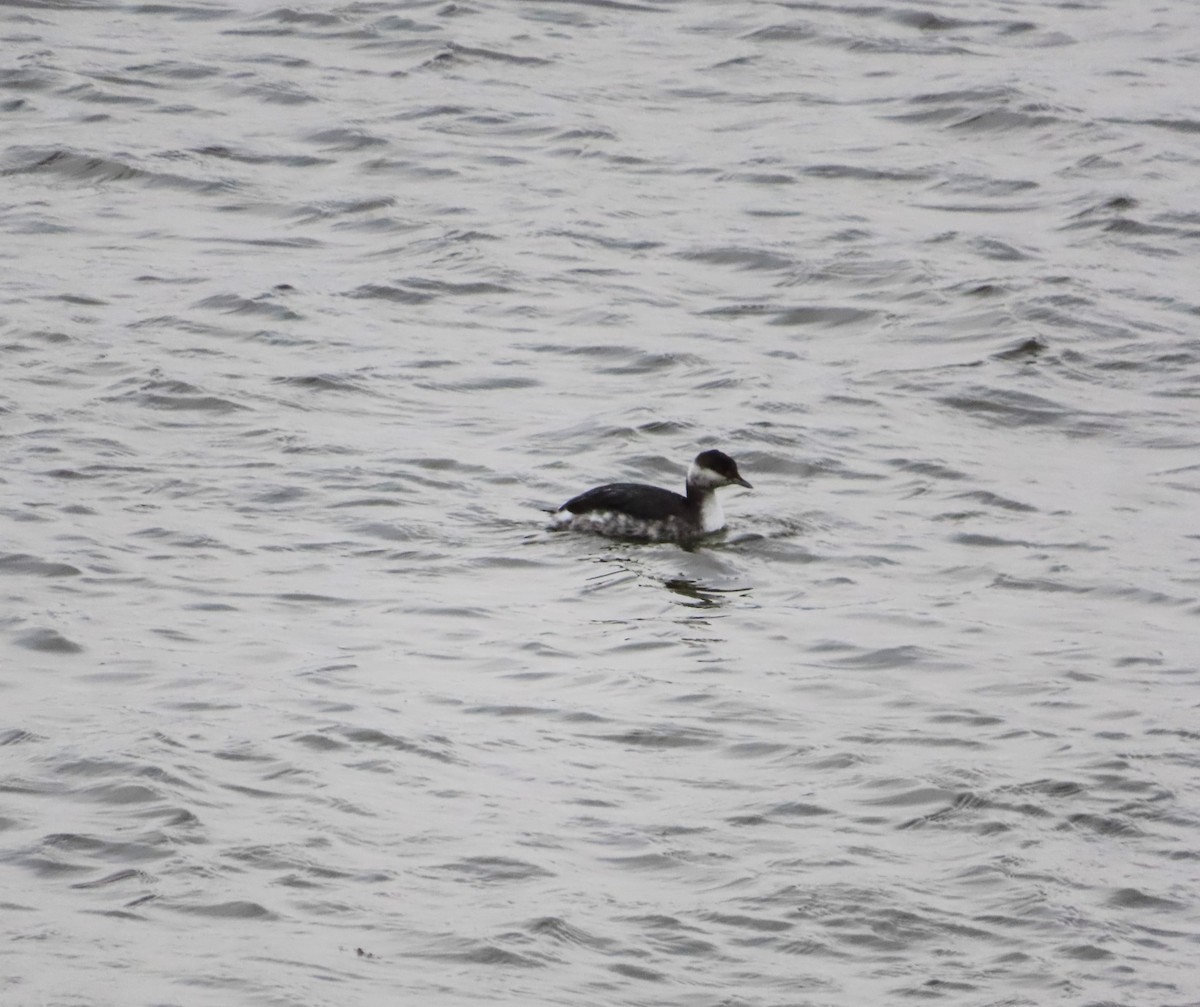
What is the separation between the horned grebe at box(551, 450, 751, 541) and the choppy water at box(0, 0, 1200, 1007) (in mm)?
178

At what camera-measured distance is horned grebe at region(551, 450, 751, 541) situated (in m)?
12.7

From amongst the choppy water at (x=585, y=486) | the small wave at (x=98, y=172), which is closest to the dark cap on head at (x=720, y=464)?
the choppy water at (x=585, y=486)

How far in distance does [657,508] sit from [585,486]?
820 mm

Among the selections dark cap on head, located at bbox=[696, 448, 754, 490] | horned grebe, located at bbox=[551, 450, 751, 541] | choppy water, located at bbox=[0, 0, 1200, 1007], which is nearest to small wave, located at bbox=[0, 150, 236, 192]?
choppy water, located at bbox=[0, 0, 1200, 1007]

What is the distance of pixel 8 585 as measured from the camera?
37.0 feet

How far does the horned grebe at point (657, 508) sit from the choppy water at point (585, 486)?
0.18m

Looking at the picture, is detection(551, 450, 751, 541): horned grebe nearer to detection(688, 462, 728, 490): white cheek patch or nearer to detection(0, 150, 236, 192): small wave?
detection(688, 462, 728, 490): white cheek patch

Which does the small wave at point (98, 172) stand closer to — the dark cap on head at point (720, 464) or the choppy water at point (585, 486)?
the choppy water at point (585, 486)

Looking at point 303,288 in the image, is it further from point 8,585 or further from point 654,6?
point 654,6

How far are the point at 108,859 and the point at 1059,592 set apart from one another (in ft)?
18.4

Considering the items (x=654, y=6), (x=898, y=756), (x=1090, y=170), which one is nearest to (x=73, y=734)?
(x=898, y=756)

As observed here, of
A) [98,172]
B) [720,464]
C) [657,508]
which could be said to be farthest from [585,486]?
[98,172]

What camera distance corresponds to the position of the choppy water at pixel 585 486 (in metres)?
8.07

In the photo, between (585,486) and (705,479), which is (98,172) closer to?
Result: (585,486)
